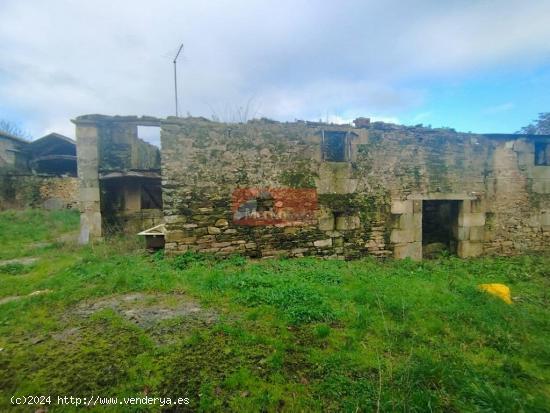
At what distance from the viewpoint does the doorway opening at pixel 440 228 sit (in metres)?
8.39

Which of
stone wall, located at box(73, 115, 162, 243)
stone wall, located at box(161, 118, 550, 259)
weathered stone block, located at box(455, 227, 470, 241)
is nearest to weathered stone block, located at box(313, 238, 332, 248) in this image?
stone wall, located at box(161, 118, 550, 259)

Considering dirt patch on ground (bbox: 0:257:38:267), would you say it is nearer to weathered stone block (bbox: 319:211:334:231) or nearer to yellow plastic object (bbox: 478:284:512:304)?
weathered stone block (bbox: 319:211:334:231)

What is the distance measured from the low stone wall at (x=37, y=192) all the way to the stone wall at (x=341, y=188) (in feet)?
40.7

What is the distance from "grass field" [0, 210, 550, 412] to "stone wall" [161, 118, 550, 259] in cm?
115

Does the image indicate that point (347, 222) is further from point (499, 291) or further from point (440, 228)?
point (440, 228)

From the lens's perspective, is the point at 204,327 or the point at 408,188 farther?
the point at 408,188

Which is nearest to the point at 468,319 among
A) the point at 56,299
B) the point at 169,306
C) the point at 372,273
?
the point at 372,273

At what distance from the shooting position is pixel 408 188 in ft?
25.7

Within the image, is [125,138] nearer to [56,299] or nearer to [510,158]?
[56,299]

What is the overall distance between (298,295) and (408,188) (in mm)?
5089

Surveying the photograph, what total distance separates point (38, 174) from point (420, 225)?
61.0 ft

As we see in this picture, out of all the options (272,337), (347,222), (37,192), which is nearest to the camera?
(272,337)

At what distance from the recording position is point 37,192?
14.7 meters

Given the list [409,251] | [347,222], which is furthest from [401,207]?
[347,222]
